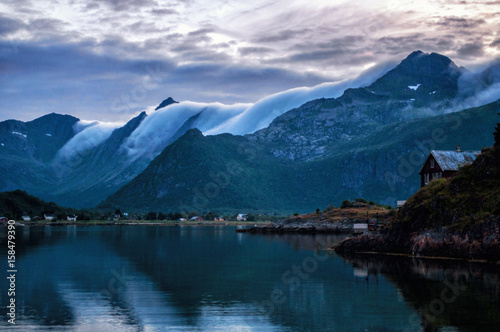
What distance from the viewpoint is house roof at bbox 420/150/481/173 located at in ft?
357

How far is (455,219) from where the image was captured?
7819 cm

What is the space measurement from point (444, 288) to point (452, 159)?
61.9 metres

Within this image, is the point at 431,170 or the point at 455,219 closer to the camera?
the point at 455,219

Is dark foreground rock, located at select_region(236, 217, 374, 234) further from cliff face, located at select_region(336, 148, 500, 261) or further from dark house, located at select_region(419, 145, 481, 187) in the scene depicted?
cliff face, located at select_region(336, 148, 500, 261)

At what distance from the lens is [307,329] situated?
127ft

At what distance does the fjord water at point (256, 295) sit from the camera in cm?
4031

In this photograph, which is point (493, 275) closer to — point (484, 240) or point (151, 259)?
point (484, 240)

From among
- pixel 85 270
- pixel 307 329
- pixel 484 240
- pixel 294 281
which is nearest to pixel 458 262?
pixel 484 240

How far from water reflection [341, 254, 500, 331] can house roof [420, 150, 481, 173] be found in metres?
34.0

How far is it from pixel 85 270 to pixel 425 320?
44575 millimetres

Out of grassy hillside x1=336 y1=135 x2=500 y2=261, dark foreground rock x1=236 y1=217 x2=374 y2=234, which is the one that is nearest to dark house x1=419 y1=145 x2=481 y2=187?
grassy hillside x1=336 y1=135 x2=500 y2=261

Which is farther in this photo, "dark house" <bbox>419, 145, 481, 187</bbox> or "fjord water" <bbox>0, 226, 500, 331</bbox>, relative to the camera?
"dark house" <bbox>419, 145, 481, 187</bbox>

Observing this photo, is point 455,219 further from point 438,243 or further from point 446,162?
point 446,162

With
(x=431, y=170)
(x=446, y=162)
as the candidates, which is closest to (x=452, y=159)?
(x=446, y=162)
